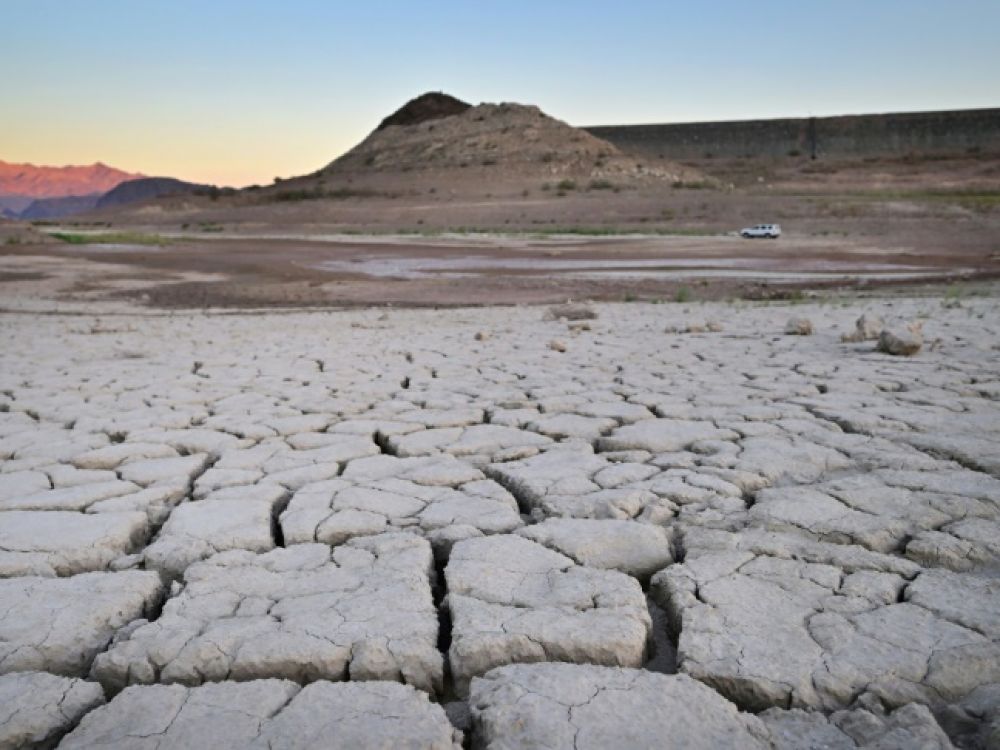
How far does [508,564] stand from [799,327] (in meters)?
4.47

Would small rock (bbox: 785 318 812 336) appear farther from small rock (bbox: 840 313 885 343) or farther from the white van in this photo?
the white van

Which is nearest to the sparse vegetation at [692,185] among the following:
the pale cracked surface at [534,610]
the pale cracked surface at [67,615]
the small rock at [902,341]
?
the small rock at [902,341]

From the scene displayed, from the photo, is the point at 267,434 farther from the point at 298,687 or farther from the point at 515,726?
the point at 515,726

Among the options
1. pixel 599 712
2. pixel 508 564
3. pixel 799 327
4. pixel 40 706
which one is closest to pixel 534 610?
pixel 508 564

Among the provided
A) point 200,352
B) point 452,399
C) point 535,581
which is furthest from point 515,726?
point 200,352

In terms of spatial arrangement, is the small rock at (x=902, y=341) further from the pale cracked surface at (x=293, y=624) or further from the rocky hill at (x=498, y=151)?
the rocky hill at (x=498, y=151)

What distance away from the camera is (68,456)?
3385mm

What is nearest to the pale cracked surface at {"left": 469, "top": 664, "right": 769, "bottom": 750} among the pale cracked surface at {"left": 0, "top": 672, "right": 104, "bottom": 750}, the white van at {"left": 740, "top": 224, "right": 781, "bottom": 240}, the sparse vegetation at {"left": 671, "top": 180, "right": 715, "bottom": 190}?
the pale cracked surface at {"left": 0, "top": 672, "right": 104, "bottom": 750}

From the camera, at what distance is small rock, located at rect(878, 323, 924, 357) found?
16.5 ft

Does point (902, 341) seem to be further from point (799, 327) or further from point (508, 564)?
point (508, 564)

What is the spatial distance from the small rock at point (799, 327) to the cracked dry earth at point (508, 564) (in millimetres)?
1484

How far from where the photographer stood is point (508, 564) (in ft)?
7.38

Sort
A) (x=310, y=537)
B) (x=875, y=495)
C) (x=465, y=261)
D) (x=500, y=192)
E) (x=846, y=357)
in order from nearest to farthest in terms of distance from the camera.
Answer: (x=310, y=537) < (x=875, y=495) < (x=846, y=357) < (x=465, y=261) < (x=500, y=192)

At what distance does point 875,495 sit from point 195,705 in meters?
2.03
